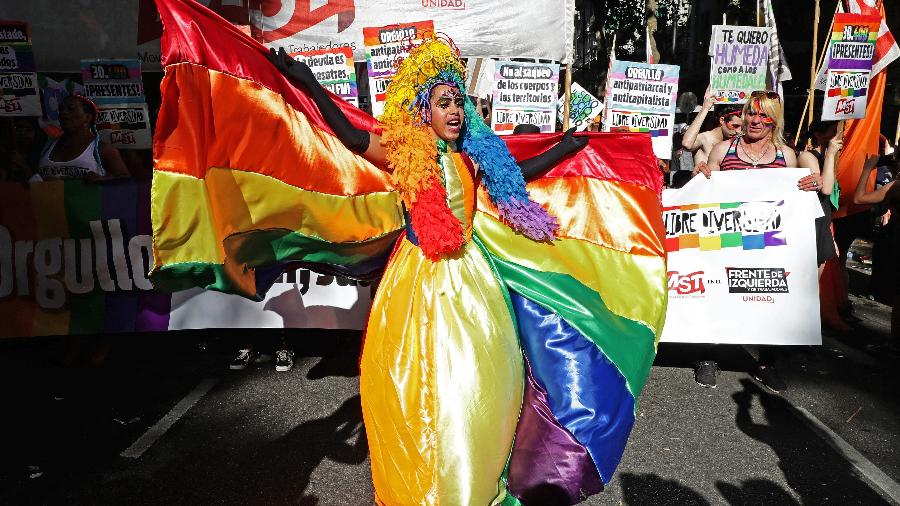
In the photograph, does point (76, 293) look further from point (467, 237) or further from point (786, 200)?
point (786, 200)

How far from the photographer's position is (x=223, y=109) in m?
2.18

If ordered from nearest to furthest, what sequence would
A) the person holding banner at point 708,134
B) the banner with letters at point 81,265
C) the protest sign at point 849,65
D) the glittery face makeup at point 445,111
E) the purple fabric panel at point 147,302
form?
the glittery face makeup at point 445,111, the banner with letters at point 81,265, the purple fabric panel at point 147,302, the person holding banner at point 708,134, the protest sign at point 849,65

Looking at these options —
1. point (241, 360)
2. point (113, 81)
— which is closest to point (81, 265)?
point (241, 360)

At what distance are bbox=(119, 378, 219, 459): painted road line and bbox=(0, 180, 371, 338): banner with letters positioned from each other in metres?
0.51

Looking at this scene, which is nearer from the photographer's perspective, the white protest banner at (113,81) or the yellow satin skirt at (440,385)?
the yellow satin skirt at (440,385)

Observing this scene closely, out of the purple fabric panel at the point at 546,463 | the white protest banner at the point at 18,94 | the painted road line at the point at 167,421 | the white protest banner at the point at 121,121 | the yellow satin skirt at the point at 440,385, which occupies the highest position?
the white protest banner at the point at 18,94

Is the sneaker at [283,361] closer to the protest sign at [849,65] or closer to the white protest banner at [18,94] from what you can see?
the white protest banner at [18,94]

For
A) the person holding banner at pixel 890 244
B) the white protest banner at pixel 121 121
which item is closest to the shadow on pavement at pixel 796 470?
the person holding banner at pixel 890 244

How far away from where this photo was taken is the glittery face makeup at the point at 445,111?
96.4 inches

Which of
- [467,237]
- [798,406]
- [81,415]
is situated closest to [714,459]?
[798,406]

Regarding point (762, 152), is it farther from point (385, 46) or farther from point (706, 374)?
point (385, 46)

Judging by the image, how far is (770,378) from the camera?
4.40m

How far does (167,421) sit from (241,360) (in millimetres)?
945

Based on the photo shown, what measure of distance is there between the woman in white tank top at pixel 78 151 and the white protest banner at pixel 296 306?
4.10ft
